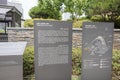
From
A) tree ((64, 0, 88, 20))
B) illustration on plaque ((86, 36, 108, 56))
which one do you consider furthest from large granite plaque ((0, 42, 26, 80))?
tree ((64, 0, 88, 20))

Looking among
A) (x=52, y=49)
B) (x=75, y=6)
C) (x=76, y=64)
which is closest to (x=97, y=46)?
(x=52, y=49)

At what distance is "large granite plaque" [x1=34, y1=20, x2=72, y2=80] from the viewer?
5363mm

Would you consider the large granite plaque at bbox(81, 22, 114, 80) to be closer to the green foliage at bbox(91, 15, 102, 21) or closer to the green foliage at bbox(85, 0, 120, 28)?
the green foliage at bbox(85, 0, 120, 28)

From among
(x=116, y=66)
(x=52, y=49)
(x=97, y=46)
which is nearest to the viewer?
(x=52, y=49)

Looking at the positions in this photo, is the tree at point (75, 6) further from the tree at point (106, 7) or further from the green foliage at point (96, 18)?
the tree at point (106, 7)

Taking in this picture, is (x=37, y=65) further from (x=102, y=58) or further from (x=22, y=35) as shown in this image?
(x=22, y=35)

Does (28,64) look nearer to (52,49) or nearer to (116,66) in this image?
(52,49)

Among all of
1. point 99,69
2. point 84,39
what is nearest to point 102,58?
point 99,69

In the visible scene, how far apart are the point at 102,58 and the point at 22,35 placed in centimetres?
457

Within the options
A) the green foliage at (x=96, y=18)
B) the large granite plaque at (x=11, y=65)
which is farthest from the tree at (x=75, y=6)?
the large granite plaque at (x=11, y=65)

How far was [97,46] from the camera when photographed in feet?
19.5

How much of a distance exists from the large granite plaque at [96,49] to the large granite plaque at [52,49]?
0.46m

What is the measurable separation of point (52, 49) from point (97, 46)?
1.23 meters

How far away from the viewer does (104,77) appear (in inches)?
242
